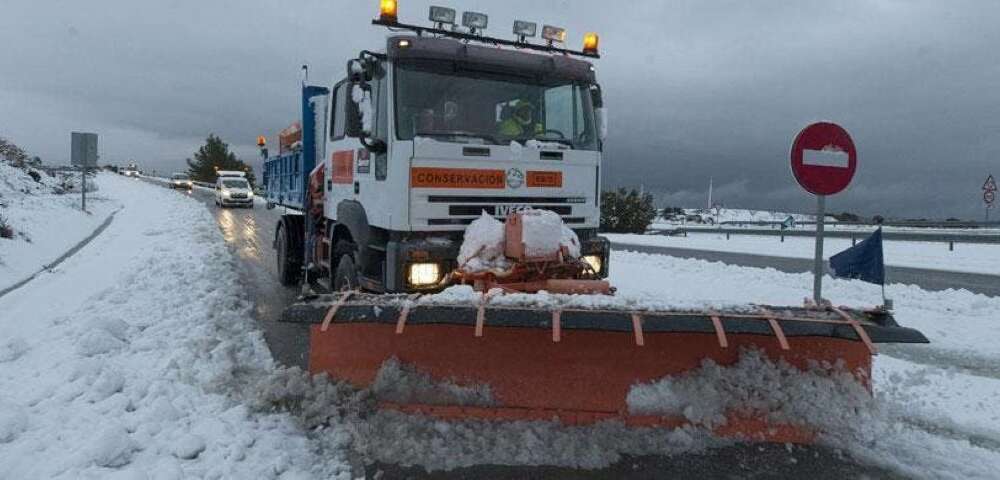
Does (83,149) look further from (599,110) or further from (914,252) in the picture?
(914,252)

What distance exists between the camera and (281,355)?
235 inches

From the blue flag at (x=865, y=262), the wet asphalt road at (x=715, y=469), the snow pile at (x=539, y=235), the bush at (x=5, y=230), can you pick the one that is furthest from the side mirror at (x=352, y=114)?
the bush at (x=5, y=230)

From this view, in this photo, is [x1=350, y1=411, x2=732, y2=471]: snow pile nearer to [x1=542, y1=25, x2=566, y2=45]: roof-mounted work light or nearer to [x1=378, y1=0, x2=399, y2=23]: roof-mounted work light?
[x1=378, y1=0, x2=399, y2=23]: roof-mounted work light

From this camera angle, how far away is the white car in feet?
112

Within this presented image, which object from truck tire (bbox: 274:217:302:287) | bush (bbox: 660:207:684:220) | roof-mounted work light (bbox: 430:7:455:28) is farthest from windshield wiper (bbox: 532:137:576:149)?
bush (bbox: 660:207:684:220)

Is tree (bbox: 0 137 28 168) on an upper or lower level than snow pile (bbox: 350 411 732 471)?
upper

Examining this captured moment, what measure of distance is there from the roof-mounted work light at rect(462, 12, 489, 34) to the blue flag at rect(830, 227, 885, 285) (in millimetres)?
3718

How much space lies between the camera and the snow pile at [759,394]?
3.95 meters

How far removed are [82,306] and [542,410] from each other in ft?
18.9

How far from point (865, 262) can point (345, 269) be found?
452cm

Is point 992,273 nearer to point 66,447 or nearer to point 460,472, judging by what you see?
point 460,472

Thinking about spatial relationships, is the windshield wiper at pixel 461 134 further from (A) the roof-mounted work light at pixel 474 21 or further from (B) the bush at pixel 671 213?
(B) the bush at pixel 671 213

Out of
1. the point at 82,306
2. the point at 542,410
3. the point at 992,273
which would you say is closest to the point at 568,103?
the point at 542,410

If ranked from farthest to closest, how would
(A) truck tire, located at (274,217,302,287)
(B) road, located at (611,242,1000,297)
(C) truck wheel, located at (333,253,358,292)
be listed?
(B) road, located at (611,242,1000,297)
(A) truck tire, located at (274,217,302,287)
(C) truck wheel, located at (333,253,358,292)
